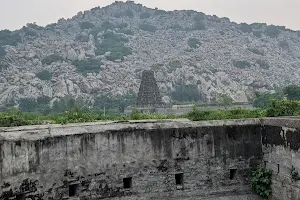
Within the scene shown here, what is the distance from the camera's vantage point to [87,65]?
330ft

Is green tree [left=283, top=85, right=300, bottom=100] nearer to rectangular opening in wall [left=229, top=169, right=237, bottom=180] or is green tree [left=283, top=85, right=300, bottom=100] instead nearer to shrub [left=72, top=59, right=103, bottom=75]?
rectangular opening in wall [left=229, top=169, right=237, bottom=180]

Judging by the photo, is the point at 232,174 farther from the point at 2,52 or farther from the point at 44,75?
the point at 2,52

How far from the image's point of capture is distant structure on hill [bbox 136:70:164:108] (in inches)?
2351

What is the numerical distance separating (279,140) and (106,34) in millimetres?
139154

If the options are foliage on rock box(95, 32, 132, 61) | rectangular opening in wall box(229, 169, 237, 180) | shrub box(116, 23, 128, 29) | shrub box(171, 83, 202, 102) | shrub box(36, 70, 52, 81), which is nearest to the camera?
rectangular opening in wall box(229, 169, 237, 180)

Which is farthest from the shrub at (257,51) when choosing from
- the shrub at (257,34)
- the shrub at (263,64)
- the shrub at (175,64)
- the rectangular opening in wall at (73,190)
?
Answer: the rectangular opening in wall at (73,190)

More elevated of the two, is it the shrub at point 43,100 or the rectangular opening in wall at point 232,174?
the shrub at point 43,100

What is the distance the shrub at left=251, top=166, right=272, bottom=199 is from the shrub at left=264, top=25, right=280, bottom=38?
524 ft

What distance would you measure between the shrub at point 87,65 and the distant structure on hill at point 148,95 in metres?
35.9

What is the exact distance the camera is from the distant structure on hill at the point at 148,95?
59719 mm

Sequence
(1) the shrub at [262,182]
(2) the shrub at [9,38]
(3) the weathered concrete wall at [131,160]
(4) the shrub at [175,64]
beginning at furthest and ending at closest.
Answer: (2) the shrub at [9,38] < (4) the shrub at [175,64] < (1) the shrub at [262,182] < (3) the weathered concrete wall at [131,160]

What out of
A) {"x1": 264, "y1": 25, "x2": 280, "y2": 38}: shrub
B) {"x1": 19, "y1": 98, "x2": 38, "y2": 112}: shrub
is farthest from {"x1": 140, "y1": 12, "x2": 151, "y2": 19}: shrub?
{"x1": 19, "y1": 98, "x2": 38, "y2": 112}: shrub

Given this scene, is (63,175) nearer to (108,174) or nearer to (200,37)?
(108,174)

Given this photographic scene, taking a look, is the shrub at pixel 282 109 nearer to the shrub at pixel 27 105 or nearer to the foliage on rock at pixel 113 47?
the shrub at pixel 27 105
